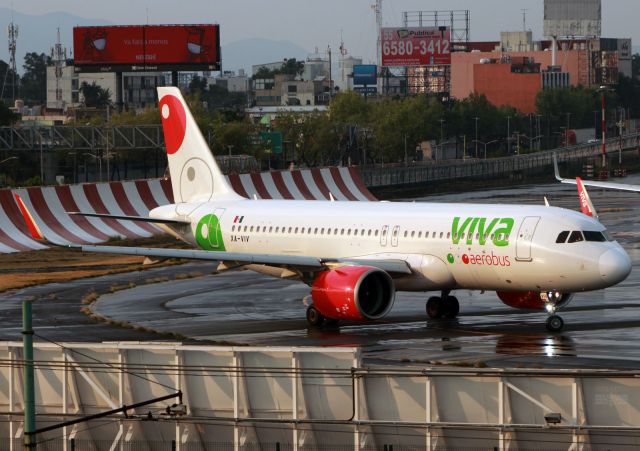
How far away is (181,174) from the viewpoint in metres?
55.1

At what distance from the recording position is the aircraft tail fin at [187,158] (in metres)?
54.4

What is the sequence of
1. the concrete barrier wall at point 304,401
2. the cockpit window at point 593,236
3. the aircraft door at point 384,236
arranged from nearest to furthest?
the concrete barrier wall at point 304,401, the cockpit window at point 593,236, the aircraft door at point 384,236

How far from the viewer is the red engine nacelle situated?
42.4 metres

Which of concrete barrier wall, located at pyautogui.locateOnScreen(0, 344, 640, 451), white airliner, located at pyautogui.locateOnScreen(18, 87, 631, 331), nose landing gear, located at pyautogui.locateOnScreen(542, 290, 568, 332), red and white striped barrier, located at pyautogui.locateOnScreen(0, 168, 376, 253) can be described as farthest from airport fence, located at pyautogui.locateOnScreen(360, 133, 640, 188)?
concrete barrier wall, located at pyautogui.locateOnScreen(0, 344, 640, 451)

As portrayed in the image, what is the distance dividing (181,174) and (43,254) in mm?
19130

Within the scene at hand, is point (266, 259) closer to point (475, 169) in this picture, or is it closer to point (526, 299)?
point (526, 299)

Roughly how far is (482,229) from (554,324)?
370 cm

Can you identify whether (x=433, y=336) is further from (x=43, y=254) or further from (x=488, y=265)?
(x=43, y=254)

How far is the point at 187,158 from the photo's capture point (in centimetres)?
5491

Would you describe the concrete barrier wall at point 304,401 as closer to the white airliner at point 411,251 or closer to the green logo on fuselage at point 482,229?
the white airliner at point 411,251

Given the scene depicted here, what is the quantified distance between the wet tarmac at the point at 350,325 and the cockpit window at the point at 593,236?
2889 mm

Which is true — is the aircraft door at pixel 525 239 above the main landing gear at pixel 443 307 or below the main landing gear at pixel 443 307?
above

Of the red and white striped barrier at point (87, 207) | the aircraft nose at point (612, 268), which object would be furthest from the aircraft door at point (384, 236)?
the red and white striped barrier at point (87, 207)

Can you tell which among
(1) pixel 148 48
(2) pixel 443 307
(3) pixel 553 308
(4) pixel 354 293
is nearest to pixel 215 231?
(2) pixel 443 307
